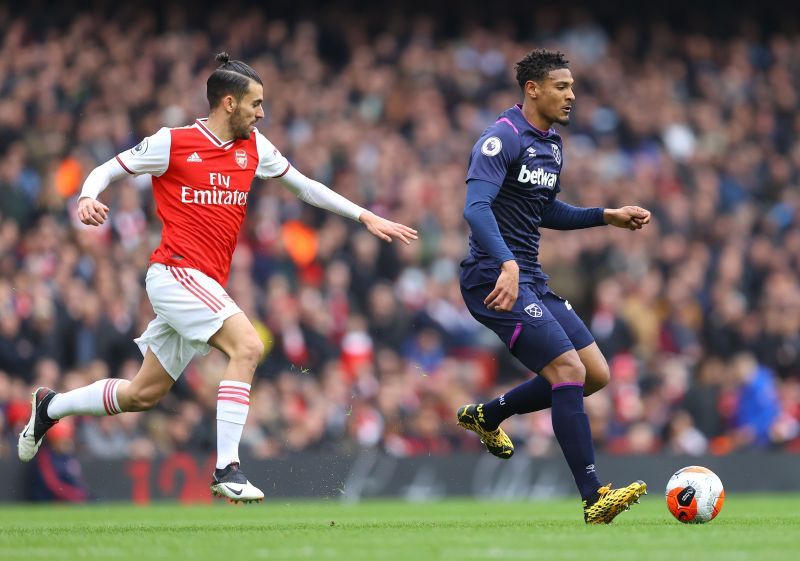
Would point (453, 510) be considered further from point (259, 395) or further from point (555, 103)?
point (555, 103)

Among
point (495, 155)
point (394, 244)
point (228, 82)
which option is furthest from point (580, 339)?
point (394, 244)

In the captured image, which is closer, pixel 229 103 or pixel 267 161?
pixel 229 103

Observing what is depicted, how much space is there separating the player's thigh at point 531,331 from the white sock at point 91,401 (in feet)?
8.22

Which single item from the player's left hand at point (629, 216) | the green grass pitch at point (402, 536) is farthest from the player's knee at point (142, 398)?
the player's left hand at point (629, 216)

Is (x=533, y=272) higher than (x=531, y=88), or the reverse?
(x=531, y=88)

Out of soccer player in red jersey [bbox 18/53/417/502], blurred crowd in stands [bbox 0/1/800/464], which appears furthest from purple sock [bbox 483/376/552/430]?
blurred crowd in stands [bbox 0/1/800/464]

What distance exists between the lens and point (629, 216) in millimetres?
9789

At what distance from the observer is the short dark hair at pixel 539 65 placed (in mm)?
9445

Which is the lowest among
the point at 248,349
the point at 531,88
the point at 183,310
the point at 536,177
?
the point at 248,349

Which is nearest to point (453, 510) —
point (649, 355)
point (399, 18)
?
point (649, 355)

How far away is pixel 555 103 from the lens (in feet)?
30.8

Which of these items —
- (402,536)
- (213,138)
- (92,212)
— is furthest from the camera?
(213,138)

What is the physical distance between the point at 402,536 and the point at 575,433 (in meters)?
1.38

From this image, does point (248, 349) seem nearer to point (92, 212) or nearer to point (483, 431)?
point (92, 212)
